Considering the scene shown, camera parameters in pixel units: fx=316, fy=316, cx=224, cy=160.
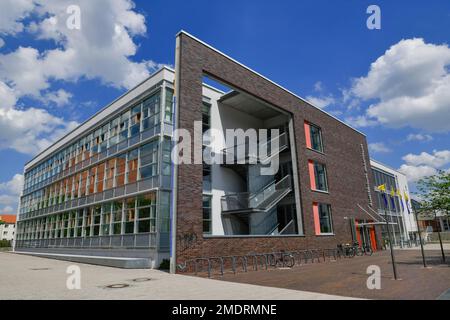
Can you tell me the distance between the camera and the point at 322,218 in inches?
951

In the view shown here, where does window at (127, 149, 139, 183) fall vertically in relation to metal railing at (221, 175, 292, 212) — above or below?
above

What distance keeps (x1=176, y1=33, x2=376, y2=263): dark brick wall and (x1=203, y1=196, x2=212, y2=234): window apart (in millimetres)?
3334

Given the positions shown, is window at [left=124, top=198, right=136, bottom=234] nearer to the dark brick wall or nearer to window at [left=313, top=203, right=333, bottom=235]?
the dark brick wall

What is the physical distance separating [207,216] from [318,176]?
34.1 ft

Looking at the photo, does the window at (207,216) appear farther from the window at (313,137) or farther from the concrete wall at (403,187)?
the concrete wall at (403,187)

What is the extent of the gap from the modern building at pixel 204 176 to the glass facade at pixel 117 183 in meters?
0.09

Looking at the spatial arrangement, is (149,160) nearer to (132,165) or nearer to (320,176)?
(132,165)

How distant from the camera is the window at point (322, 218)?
76.4ft

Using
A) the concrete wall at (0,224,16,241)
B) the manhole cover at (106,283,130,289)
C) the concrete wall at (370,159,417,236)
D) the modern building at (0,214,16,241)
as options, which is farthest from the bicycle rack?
the concrete wall at (0,224,16,241)

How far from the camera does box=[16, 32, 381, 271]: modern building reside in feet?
53.1

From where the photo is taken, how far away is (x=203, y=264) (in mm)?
14539

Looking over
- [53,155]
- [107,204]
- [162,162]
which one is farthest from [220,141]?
[53,155]
